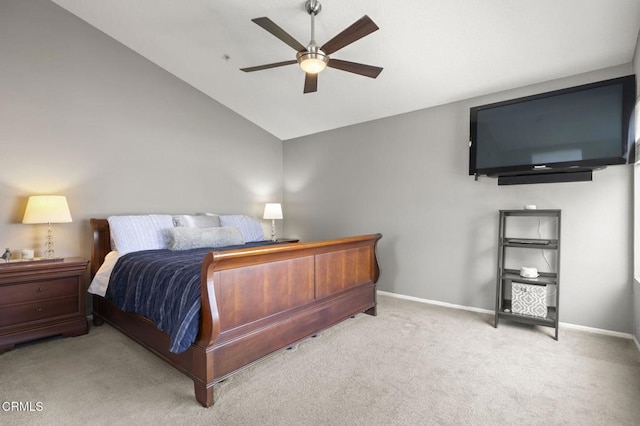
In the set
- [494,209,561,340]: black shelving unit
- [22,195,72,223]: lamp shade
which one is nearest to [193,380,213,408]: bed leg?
[22,195,72,223]: lamp shade

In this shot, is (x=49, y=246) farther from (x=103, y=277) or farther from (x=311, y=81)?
(x=311, y=81)

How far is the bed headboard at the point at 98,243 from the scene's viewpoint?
338 centimetres

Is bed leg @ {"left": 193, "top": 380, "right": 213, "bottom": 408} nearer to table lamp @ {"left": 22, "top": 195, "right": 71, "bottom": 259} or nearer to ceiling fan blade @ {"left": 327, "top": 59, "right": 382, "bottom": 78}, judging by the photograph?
table lamp @ {"left": 22, "top": 195, "right": 71, "bottom": 259}

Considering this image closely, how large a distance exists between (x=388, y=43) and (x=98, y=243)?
A: 3.63 metres

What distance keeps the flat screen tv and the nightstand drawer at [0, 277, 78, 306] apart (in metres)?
4.25

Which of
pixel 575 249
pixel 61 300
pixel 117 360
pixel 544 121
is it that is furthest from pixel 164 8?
pixel 575 249

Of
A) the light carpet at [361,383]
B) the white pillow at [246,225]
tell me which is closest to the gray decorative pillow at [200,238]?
the white pillow at [246,225]

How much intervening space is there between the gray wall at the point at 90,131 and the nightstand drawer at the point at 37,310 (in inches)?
26.7

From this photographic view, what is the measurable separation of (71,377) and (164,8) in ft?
10.8

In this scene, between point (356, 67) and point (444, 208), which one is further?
point (444, 208)

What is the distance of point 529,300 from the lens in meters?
3.04

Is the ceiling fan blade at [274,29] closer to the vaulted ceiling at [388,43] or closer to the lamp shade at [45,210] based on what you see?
the vaulted ceiling at [388,43]

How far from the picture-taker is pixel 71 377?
7.18ft

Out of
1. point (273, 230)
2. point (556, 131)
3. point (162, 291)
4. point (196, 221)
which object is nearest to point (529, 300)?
point (556, 131)
